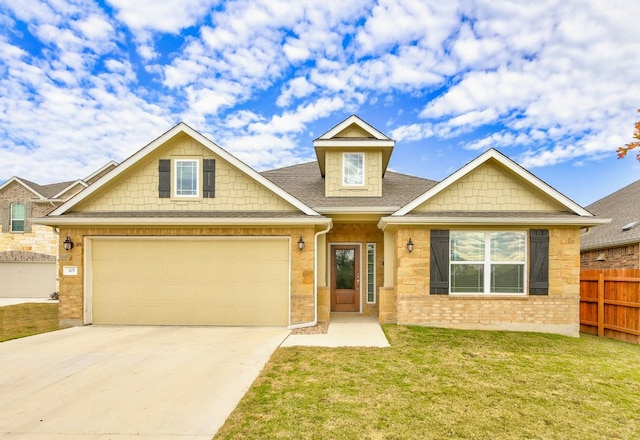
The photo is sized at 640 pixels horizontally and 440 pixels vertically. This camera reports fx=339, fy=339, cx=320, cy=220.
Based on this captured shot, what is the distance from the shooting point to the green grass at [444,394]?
371 cm

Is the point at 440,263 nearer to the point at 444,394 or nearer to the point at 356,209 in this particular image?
the point at 356,209

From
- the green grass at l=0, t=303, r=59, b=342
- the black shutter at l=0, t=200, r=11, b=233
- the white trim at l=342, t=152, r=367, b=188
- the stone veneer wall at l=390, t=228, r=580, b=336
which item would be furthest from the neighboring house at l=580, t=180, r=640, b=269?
the black shutter at l=0, t=200, r=11, b=233

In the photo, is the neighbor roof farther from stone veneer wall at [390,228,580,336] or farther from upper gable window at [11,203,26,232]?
stone veneer wall at [390,228,580,336]

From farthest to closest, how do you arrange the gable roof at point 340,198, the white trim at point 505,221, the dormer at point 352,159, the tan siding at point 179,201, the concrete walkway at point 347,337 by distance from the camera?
the dormer at point 352,159, the gable roof at point 340,198, the tan siding at point 179,201, the white trim at point 505,221, the concrete walkway at point 347,337

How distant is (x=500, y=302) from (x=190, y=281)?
8074 mm

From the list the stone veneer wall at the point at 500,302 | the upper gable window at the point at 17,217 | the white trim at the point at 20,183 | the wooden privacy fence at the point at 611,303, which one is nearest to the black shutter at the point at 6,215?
the upper gable window at the point at 17,217

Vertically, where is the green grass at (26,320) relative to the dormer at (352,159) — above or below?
below

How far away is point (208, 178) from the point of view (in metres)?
9.30

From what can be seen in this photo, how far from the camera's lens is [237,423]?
3.79 m

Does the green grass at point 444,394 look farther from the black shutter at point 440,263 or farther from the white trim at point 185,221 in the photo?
the white trim at point 185,221

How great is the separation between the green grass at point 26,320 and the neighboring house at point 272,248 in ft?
2.69

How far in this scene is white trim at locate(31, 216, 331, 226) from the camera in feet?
28.2

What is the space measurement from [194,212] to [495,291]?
322 inches

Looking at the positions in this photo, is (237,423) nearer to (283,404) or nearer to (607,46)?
(283,404)
